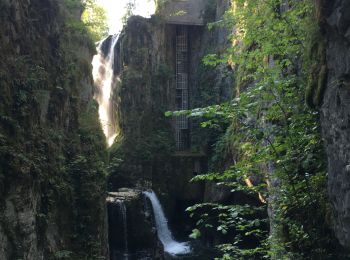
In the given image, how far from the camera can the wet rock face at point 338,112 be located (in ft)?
13.7

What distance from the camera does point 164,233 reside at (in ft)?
62.0

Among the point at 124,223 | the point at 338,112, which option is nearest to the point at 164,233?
A: the point at 124,223

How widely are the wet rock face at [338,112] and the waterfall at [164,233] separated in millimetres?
13889

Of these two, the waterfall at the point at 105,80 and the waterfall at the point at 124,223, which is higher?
the waterfall at the point at 105,80

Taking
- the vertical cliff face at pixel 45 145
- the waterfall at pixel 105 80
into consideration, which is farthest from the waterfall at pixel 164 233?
the vertical cliff face at pixel 45 145

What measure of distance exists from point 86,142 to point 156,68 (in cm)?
1144

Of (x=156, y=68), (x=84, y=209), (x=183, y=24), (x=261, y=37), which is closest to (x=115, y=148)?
(x=156, y=68)

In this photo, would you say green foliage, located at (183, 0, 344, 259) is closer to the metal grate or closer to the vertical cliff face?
the vertical cliff face

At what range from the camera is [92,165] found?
470 inches

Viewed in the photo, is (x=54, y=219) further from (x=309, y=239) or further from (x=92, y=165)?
(x=309, y=239)

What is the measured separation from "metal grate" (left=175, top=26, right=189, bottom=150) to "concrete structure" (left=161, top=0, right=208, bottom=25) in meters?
0.92

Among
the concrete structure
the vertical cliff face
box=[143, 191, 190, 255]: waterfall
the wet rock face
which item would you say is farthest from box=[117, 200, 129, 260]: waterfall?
the wet rock face

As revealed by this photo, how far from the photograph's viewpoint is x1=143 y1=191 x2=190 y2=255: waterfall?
17.9 metres

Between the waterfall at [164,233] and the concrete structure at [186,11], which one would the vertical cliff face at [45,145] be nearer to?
the waterfall at [164,233]
